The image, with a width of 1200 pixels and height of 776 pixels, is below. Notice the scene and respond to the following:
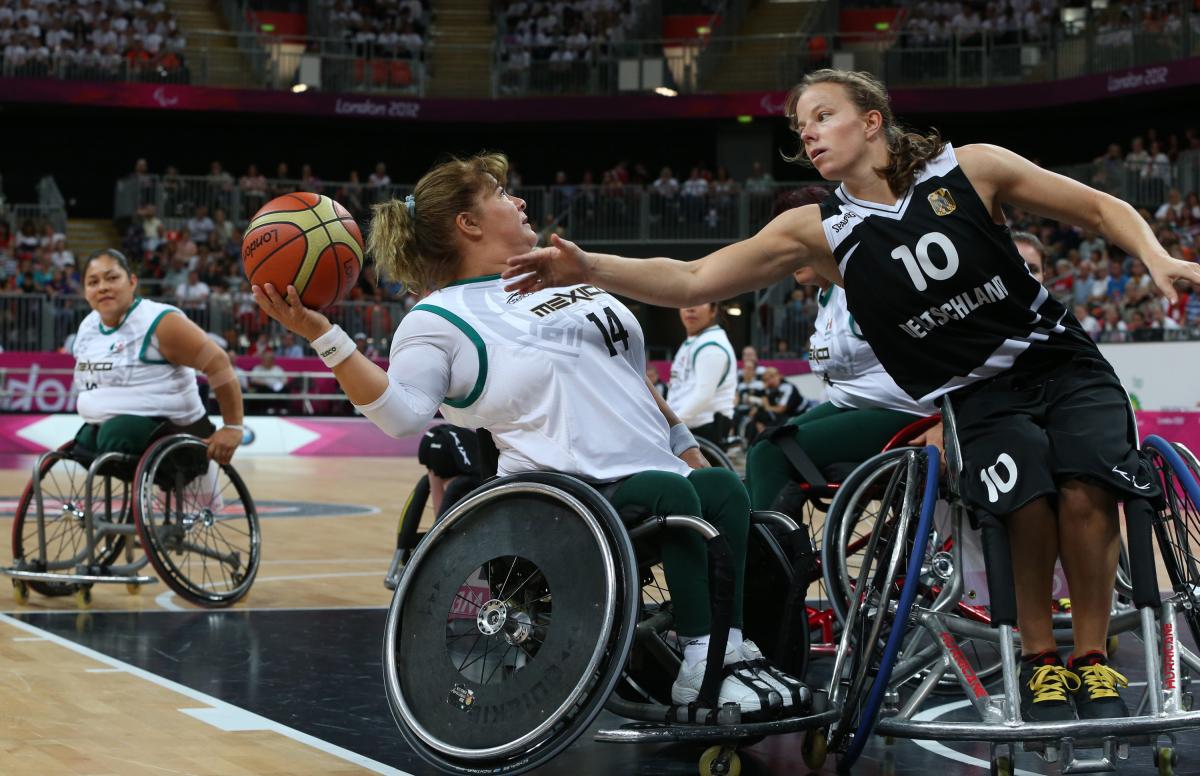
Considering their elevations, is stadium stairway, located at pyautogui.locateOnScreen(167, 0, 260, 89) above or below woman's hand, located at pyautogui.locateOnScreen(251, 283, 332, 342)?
above

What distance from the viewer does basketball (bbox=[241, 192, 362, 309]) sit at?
374 cm

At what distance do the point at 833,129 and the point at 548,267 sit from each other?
0.83 m

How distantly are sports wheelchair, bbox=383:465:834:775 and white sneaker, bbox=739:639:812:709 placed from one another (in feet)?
0.05

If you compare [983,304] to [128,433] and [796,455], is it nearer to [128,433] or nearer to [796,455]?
[796,455]

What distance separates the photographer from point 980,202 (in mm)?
3547

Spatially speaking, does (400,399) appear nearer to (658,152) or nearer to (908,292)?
(908,292)

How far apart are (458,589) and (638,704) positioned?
1.86 feet

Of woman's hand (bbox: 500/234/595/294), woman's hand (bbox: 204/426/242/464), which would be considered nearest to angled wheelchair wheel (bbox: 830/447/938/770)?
woman's hand (bbox: 500/234/595/294)

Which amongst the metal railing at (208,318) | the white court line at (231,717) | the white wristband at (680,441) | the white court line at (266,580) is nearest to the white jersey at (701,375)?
the white court line at (266,580)

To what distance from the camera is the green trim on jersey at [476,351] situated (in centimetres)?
369

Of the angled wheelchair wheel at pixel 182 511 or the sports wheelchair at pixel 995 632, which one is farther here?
the angled wheelchair wheel at pixel 182 511

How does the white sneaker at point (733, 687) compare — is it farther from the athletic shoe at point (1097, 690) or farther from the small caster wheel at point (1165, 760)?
the small caster wheel at point (1165, 760)

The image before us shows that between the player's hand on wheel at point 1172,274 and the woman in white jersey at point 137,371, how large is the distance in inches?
177

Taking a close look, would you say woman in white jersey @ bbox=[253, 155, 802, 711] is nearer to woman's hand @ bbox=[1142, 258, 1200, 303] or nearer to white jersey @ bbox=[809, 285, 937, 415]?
woman's hand @ bbox=[1142, 258, 1200, 303]
